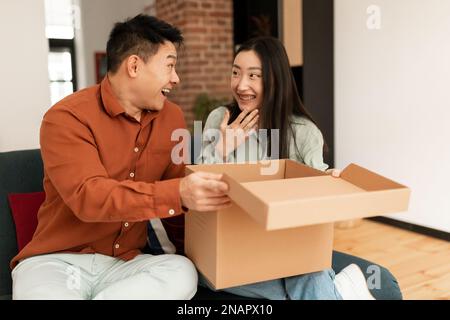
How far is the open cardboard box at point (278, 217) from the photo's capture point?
968mm

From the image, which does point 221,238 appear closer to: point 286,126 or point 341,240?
point 286,126

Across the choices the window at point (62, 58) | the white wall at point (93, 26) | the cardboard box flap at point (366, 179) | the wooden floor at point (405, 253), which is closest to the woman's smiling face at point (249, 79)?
the cardboard box flap at point (366, 179)

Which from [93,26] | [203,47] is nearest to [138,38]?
[203,47]

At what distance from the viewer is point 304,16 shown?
134 inches

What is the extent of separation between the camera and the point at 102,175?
1253 millimetres

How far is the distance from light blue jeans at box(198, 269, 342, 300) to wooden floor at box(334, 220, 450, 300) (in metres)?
1.00

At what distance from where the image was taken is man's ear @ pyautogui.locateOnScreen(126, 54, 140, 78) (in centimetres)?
146

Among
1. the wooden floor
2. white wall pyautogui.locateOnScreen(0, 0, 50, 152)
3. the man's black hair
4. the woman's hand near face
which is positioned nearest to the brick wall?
the wooden floor

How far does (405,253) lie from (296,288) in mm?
1632

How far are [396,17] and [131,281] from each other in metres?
2.65

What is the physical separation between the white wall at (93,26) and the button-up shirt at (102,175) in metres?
5.22

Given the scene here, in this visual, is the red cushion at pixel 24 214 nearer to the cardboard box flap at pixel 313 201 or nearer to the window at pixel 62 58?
the cardboard box flap at pixel 313 201

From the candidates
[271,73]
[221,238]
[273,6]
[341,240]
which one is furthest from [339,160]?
[221,238]

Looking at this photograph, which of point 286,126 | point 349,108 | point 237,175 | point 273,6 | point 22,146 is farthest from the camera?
point 273,6
